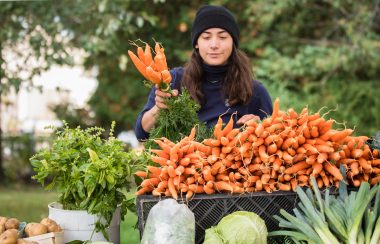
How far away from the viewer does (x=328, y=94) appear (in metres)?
8.79

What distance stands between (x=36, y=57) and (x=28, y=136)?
12.5 ft

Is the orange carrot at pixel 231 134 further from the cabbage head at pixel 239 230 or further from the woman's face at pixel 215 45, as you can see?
the woman's face at pixel 215 45

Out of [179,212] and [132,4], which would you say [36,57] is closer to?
[132,4]

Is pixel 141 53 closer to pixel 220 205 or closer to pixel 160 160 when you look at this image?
pixel 160 160

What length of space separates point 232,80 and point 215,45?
0.27 metres

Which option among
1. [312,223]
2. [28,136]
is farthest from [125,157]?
[28,136]

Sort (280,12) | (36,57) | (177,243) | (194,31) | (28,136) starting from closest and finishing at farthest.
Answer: (177,243) < (194,31) < (36,57) < (280,12) < (28,136)

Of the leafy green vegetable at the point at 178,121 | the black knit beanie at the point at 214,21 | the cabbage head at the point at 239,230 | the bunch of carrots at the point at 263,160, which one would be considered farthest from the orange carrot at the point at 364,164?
the black knit beanie at the point at 214,21

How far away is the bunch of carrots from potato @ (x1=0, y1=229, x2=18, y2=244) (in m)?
0.63

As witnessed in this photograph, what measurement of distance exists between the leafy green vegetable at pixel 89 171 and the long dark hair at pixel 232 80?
791mm

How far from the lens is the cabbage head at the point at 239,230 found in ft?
9.11

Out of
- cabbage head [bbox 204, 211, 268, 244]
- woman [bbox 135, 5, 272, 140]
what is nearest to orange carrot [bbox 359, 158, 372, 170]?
cabbage head [bbox 204, 211, 268, 244]

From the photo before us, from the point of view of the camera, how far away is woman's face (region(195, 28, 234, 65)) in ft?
12.5

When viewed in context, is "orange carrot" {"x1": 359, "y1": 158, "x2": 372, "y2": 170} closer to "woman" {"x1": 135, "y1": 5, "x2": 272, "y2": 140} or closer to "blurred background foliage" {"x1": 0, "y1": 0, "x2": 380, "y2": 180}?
"woman" {"x1": 135, "y1": 5, "x2": 272, "y2": 140}
